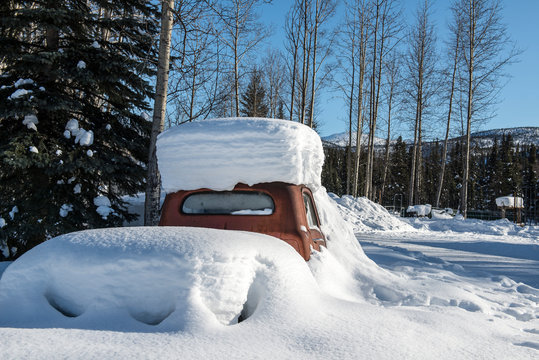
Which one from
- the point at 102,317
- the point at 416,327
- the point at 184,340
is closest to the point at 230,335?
the point at 184,340

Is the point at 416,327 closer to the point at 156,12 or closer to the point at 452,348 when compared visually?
the point at 452,348

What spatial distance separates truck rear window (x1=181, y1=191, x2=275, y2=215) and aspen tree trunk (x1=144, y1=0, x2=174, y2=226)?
3.17 meters

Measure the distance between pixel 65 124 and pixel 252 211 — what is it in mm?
4951

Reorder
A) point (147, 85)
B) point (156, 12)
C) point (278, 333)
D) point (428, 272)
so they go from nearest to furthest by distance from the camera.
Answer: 1. point (278, 333)
2. point (428, 272)
3. point (147, 85)
4. point (156, 12)

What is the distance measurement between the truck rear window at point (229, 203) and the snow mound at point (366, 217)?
1036 cm

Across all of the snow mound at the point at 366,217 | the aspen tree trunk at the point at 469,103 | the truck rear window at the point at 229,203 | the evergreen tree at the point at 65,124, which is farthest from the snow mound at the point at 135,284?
the aspen tree trunk at the point at 469,103

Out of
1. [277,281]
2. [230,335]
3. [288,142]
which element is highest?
[288,142]

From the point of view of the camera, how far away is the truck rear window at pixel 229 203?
10.5 ft

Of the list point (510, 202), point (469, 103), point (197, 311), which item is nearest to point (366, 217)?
point (469, 103)

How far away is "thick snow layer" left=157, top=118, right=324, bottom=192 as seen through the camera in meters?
3.17

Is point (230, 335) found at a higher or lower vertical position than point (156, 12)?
lower

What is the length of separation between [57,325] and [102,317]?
21cm

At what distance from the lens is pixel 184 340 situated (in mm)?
1661

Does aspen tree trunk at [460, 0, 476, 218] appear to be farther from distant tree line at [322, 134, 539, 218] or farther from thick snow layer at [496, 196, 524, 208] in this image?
distant tree line at [322, 134, 539, 218]
